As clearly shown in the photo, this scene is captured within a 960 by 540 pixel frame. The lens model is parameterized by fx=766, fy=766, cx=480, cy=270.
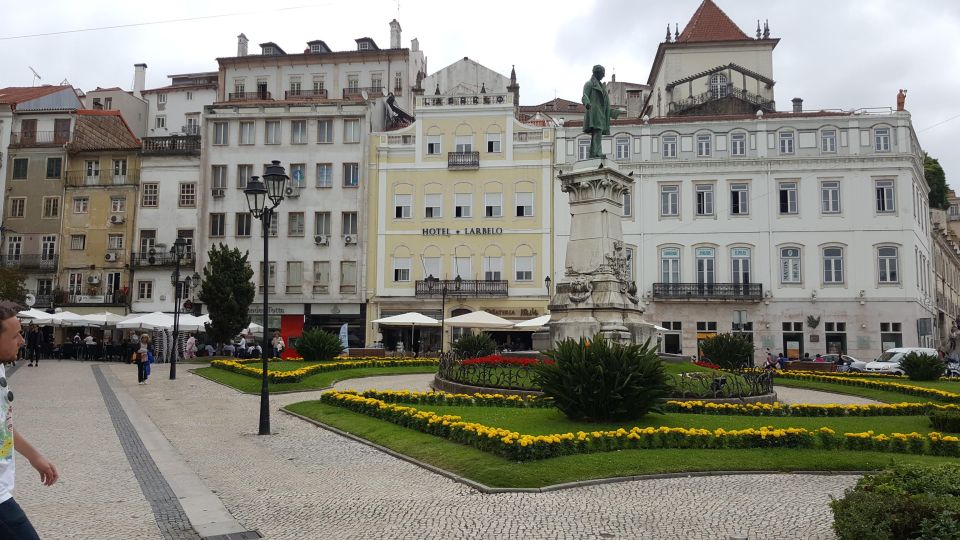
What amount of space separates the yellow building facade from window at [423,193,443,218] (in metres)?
0.06

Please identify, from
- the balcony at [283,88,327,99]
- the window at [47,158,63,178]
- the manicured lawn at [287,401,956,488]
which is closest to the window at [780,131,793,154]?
the balcony at [283,88,327,99]

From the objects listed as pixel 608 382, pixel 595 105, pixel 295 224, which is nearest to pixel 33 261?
pixel 295 224

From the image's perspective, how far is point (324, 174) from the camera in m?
49.1

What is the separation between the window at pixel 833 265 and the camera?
4353 cm

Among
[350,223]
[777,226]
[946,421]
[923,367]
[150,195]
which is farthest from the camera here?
[150,195]

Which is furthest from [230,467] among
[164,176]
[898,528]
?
[164,176]

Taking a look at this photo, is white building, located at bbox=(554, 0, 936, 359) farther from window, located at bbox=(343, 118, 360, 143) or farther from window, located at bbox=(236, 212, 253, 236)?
window, located at bbox=(236, 212, 253, 236)

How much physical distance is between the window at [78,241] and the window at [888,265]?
161ft

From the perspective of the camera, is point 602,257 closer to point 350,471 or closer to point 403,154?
point 350,471

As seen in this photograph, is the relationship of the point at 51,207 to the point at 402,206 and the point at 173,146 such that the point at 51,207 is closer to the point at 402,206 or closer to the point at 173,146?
the point at 173,146

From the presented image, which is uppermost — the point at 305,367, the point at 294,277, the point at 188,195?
the point at 188,195

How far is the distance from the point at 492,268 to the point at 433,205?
5442 mm

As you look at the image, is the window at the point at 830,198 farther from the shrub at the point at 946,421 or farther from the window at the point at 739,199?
the shrub at the point at 946,421

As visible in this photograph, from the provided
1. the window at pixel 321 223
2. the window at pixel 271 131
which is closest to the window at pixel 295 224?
the window at pixel 321 223
